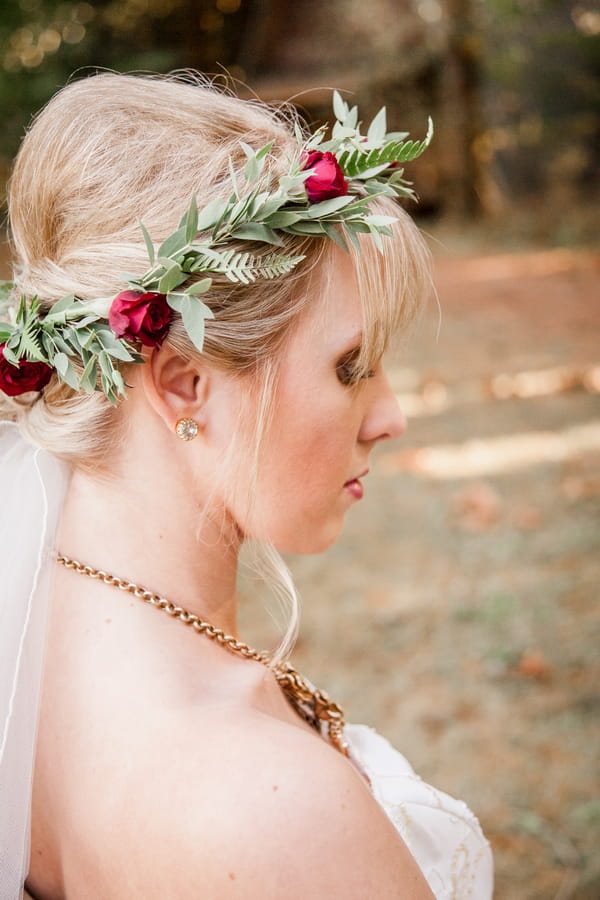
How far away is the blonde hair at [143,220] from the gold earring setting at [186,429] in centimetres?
10

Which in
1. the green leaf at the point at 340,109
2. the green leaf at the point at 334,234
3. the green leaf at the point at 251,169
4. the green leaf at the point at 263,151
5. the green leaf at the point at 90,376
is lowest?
the green leaf at the point at 90,376

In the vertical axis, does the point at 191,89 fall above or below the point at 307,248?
above

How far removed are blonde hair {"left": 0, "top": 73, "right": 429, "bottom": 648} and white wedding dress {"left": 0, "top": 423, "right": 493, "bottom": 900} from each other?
11 cm

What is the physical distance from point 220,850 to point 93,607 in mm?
463

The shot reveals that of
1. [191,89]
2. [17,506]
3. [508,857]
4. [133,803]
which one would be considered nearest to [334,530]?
[17,506]

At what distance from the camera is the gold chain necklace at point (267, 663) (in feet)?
4.65

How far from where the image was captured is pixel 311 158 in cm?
143

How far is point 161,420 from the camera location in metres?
1.44

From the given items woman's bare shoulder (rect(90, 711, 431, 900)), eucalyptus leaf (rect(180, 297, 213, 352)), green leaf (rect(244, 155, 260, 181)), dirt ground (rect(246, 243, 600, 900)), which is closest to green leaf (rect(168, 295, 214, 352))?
eucalyptus leaf (rect(180, 297, 213, 352))

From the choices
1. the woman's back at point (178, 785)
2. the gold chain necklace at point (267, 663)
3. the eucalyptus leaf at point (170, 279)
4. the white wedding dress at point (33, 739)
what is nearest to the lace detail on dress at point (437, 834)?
the white wedding dress at point (33, 739)

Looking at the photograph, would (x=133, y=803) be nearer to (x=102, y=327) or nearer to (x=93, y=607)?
(x=93, y=607)

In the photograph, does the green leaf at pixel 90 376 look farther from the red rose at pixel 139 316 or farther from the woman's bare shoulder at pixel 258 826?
the woman's bare shoulder at pixel 258 826

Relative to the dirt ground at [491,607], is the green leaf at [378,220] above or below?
above

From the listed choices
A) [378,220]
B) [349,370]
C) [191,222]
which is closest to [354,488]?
[349,370]
